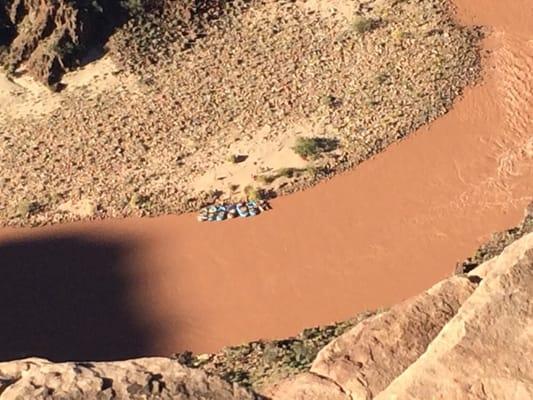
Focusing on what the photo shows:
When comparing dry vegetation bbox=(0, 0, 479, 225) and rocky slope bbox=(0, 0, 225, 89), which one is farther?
rocky slope bbox=(0, 0, 225, 89)

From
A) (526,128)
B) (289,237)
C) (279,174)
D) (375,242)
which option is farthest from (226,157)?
(526,128)

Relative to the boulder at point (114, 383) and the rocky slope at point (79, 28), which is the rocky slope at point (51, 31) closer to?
the rocky slope at point (79, 28)

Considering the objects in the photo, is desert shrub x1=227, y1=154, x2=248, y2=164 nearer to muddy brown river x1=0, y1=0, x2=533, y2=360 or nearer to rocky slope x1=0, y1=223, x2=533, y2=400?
muddy brown river x1=0, y1=0, x2=533, y2=360

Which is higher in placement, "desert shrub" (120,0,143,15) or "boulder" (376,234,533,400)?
"boulder" (376,234,533,400)

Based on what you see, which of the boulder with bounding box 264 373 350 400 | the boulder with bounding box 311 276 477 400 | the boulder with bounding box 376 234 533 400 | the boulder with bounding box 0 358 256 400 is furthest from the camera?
the boulder with bounding box 311 276 477 400

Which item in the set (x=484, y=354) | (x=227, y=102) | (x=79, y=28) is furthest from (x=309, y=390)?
(x=79, y=28)

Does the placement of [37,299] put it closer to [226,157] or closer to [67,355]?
[67,355]

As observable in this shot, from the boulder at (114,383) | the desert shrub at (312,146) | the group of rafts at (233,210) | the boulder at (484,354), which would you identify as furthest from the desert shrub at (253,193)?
the boulder at (484,354)

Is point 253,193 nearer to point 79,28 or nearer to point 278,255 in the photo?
point 278,255

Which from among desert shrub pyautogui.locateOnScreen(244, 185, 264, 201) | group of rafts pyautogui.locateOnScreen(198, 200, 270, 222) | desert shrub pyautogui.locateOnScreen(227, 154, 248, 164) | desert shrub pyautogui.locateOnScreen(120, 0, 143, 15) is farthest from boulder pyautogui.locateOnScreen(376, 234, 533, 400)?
desert shrub pyautogui.locateOnScreen(120, 0, 143, 15)
